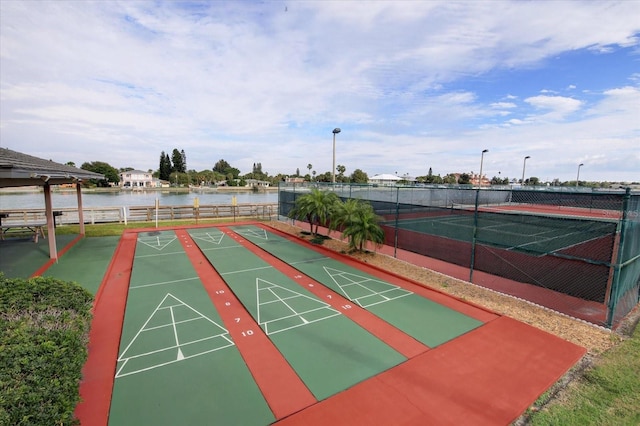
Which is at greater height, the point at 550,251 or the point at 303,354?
the point at 550,251

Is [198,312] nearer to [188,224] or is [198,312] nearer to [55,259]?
[55,259]

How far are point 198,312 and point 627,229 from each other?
9.93 meters

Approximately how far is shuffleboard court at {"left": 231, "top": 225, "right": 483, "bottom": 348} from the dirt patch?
1.04 metres

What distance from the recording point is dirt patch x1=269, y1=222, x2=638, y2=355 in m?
6.11

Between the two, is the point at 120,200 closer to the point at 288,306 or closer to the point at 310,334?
the point at 288,306

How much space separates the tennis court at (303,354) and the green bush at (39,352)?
3.31 feet

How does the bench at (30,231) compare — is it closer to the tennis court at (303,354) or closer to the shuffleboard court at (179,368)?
the tennis court at (303,354)

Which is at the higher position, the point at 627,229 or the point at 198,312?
the point at 627,229

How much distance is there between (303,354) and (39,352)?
12.1 feet

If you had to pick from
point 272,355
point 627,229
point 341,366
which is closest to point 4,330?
point 272,355

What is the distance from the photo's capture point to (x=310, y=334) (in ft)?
20.3

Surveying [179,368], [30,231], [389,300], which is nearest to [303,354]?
[179,368]

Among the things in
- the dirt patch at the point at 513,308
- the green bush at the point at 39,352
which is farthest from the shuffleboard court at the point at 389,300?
the green bush at the point at 39,352

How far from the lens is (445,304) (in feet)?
25.7
